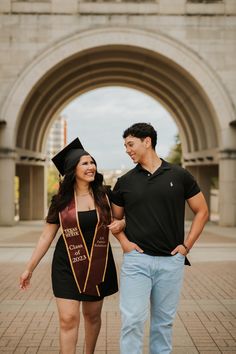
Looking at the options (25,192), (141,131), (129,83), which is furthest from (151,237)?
(129,83)

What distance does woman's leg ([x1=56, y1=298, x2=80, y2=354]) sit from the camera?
4.33 metres

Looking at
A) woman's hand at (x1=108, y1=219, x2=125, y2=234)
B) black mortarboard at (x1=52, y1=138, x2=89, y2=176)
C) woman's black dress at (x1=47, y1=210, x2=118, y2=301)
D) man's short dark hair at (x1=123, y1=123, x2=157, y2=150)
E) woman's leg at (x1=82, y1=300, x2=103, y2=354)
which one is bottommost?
woman's leg at (x1=82, y1=300, x2=103, y2=354)

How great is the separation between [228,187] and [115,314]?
1671 centimetres

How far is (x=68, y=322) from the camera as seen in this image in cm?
434

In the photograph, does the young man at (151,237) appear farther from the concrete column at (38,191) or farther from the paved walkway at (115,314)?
the concrete column at (38,191)

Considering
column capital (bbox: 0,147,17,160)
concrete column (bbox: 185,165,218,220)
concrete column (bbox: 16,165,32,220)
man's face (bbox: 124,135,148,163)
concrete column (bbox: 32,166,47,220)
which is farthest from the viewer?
concrete column (bbox: 32,166,47,220)

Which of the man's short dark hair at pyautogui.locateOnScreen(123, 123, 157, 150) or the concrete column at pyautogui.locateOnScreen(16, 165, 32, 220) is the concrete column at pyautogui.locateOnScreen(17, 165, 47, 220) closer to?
the concrete column at pyautogui.locateOnScreen(16, 165, 32, 220)

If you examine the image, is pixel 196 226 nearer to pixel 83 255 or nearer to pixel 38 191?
pixel 83 255

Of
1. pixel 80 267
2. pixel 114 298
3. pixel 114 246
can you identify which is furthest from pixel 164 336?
pixel 114 246

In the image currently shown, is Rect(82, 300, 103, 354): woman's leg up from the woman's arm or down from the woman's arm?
down

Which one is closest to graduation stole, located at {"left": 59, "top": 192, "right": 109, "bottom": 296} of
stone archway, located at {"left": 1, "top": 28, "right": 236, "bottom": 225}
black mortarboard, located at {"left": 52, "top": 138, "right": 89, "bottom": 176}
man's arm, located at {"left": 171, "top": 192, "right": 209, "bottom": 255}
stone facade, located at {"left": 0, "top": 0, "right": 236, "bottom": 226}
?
black mortarboard, located at {"left": 52, "top": 138, "right": 89, "bottom": 176}

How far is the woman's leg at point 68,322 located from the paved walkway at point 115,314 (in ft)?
4.09

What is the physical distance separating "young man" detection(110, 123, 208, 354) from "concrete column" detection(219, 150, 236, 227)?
19099mm

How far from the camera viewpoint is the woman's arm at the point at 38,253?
4.50 metres
